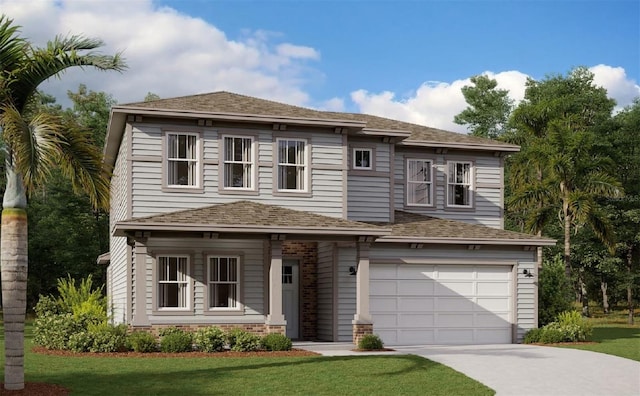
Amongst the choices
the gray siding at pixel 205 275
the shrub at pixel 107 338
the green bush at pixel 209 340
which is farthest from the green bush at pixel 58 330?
the green bush at pixel 209 340

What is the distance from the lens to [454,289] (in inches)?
1003

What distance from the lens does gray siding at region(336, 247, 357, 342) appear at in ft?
80.1

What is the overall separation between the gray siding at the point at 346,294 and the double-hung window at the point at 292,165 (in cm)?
236

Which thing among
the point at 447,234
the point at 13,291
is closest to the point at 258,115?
the point at 447,234

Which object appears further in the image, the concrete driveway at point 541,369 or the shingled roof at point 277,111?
the shingled roof at point 277,111

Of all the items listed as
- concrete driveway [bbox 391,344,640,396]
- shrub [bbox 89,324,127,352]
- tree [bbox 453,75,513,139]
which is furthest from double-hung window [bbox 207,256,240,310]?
tree [bbox 453,75,513,139]

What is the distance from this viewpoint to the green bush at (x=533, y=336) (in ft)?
83.5

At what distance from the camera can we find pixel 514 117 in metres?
36.0

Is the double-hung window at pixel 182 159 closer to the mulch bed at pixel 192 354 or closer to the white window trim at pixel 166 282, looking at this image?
the white window trim at pixel 166 282

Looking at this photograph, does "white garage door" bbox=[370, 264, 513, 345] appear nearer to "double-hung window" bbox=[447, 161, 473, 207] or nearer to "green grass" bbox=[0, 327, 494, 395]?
"double-hung window" bbox=[447, 161, 473, 207]

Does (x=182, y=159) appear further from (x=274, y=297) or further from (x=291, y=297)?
(x=291, y=297)

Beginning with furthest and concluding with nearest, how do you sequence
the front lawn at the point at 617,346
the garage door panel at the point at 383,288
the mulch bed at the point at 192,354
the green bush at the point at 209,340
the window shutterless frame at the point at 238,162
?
1. the garage door panel at the point at 383,288
2. the window shutterless frame at the point at 238,162
3. the front lawn at the point at 617,346
4. the green bush at the point at 209,340
5. the mulch bed at the point at 192,354

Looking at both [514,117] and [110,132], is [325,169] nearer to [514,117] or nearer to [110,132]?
[110,132]

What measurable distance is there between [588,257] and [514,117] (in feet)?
50.9
